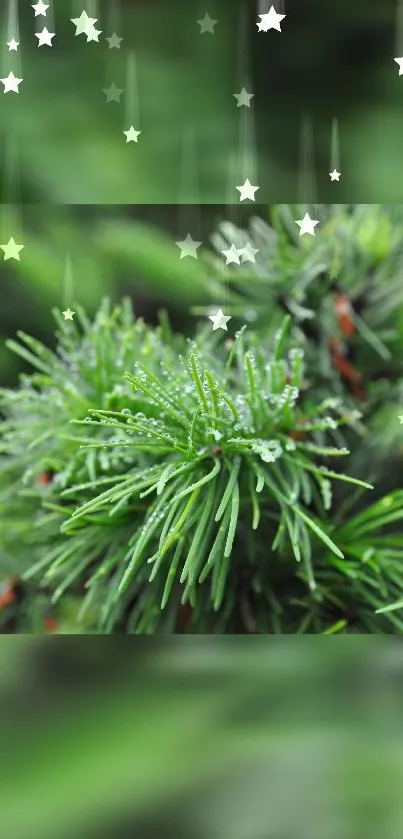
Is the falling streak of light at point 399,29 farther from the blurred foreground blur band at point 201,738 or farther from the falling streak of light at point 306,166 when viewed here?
the blurred foreground blur band at point 201,738

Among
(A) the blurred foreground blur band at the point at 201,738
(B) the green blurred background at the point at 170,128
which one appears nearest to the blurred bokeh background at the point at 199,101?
(B) the green blurred background at the point at 170,128

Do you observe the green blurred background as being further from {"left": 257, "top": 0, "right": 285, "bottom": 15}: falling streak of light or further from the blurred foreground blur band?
the blurred foreground blur band

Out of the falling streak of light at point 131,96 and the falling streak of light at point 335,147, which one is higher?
the falling streak of light at point 131,96

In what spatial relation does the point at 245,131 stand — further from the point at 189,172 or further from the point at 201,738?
the point at 201,738

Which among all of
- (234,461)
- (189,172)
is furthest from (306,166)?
(234,461)

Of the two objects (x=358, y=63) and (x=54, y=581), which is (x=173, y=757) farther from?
(x=358, y=63)
